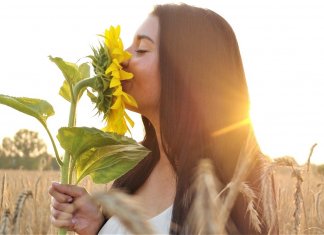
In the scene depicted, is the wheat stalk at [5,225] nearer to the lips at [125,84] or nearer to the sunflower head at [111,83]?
the sunflower head at [111,83]

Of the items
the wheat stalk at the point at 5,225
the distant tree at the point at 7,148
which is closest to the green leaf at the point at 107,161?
the wheat stalk at the point at 5,225

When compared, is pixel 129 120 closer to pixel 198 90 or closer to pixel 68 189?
pixel 68 189

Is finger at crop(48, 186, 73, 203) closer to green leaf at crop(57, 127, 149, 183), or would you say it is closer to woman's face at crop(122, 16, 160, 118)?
green leaf at crop(57, 127, 149, 183)

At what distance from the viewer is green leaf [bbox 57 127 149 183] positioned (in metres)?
1.21

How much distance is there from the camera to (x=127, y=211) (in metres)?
0.35

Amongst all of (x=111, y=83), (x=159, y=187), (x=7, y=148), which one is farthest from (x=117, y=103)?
(x=7, y=148)

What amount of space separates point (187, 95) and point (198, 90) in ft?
0.13

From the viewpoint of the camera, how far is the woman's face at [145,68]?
159cm

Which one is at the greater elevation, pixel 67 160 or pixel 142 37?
pixel 142 37

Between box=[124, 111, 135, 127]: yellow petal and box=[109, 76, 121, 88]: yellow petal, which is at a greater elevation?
box=[109, 76, 121, 88]: yellow petal

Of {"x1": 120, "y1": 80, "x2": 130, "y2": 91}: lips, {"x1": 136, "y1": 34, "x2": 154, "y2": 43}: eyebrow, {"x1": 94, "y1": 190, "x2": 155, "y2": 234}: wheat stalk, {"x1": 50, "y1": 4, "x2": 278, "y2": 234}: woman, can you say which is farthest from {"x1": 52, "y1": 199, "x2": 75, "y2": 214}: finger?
{"x1": 94, "y1": 190, "x2": 155, "y2": 234}: wheat stalk

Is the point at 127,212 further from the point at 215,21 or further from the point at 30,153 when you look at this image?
the point at 30,153

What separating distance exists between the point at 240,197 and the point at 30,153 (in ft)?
108

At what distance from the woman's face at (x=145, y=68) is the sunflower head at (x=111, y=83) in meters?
0.14
